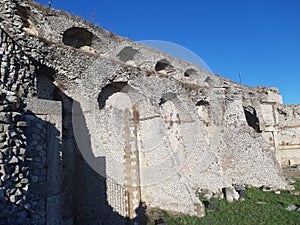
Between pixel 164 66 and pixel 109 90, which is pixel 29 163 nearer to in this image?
pixel 109 90

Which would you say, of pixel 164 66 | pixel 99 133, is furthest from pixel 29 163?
pixel 164 66

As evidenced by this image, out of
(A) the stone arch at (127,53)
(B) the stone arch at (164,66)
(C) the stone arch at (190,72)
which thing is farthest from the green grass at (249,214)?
(C) the stone arch at (190,72)

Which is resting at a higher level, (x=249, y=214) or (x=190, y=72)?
(x=190, y=72)

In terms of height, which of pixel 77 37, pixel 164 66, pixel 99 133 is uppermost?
pixel 77 37

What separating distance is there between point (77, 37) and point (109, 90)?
463 centimetres

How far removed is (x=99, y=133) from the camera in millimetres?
8125

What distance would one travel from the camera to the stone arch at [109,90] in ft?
29.6

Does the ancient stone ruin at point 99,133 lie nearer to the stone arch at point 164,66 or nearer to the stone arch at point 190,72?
the stone arch at point 164,66

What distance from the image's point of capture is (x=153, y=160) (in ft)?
27.6

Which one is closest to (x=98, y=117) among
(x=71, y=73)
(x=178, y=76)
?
(x=71, y=73)

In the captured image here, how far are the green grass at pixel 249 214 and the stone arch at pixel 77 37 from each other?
29.3ft

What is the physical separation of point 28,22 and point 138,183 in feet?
25.8

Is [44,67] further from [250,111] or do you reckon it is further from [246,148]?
[250,111]

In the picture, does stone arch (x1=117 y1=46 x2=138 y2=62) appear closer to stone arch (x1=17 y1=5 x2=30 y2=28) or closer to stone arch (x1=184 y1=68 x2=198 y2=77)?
stone arch (x1=17 y1=5 x2=30 y2=28)
